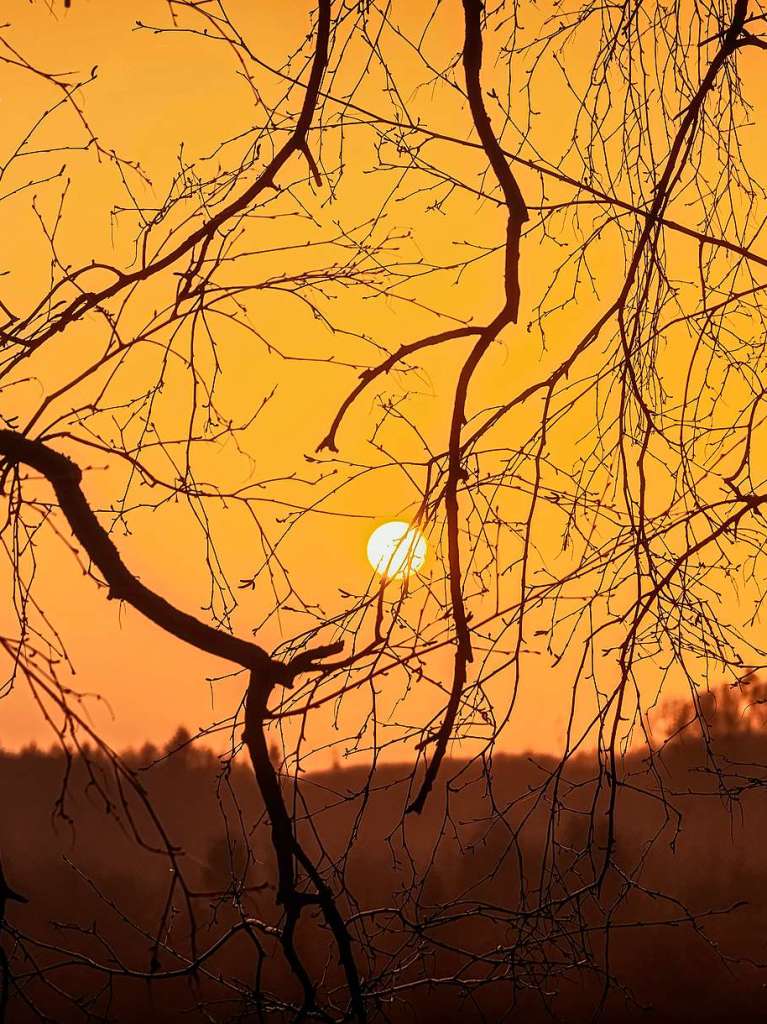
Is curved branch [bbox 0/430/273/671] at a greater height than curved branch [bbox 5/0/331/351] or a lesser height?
lesser

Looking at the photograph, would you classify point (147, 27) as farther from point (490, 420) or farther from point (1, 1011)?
point (1, 1011)

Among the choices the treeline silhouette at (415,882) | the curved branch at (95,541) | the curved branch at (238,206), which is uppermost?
the curved branch at (238,206)

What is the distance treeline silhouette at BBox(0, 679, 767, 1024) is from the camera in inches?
75.2

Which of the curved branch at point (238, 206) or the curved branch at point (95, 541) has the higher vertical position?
the curved branch at point (238, 206)

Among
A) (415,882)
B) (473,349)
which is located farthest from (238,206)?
(415,882)

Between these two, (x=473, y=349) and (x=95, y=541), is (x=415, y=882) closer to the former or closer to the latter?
(x=95, y=541)

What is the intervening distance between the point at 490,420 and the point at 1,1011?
1160 mm

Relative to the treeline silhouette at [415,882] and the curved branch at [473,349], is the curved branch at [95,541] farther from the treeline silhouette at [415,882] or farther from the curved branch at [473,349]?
the curved branch at [473,349]

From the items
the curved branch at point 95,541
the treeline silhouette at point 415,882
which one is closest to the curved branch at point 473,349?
the treeline silhouette at point 415,882

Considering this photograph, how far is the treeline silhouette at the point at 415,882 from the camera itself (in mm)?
1909

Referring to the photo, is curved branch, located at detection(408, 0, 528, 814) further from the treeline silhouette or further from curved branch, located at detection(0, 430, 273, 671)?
curved branch, located at detection(0, 430, 273, 671)

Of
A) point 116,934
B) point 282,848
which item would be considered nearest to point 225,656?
point 282,848

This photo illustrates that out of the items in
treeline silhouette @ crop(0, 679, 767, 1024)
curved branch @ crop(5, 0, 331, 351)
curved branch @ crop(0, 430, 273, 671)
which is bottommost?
treeline silhouette @ crop(0, 679, 767, 1024)

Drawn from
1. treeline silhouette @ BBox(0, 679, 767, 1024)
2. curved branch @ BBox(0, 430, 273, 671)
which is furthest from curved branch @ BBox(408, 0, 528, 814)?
curved branch @ BBox(0, 430, 273, 671)
